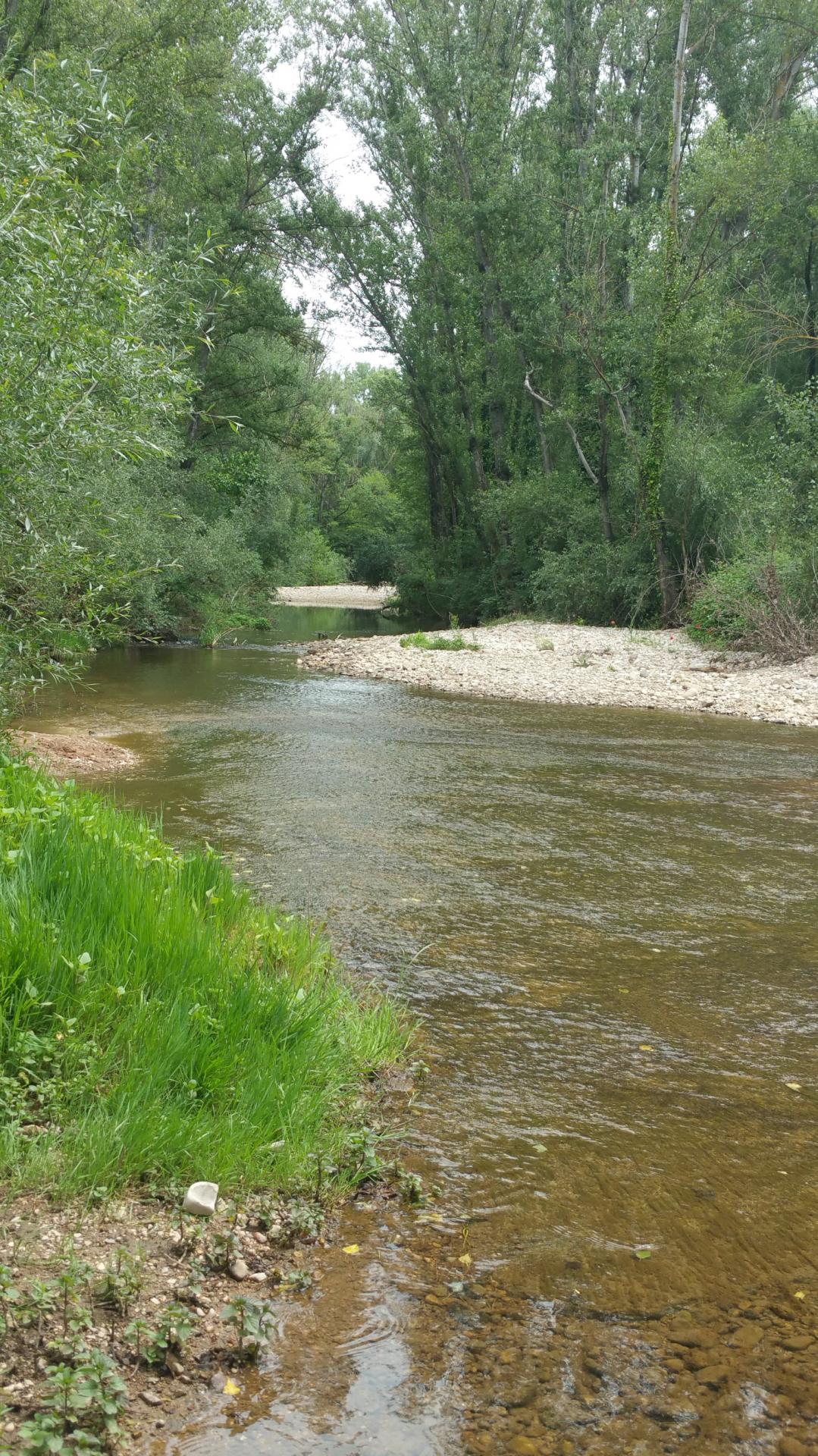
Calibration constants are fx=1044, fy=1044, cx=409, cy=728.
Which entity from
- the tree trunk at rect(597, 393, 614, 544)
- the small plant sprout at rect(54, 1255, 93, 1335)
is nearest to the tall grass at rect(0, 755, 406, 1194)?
the small plant sprout at rect(54, 1255, 93, 1335)

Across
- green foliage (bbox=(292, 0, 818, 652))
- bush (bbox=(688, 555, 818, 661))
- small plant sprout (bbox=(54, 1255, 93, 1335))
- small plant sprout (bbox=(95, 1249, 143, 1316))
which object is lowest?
small plant sprout (bbox=(95, 1249, 143, 1316))

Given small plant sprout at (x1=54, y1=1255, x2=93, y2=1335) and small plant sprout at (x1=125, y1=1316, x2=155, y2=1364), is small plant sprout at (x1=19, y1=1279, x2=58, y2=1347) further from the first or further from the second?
small plant sprout at (x1=125, y1=1316, x2=155, y2=1364)

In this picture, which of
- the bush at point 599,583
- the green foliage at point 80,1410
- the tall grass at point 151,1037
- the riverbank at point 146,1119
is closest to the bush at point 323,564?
the bush at point 599,583

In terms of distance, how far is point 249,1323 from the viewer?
2996 millimetres

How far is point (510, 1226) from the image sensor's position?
380 cm

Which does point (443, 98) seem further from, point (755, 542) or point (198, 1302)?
point (198, 1302)

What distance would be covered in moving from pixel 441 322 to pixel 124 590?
18889 millimetres

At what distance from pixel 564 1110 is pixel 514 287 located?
3222 centimetres

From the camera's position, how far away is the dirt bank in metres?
11.5

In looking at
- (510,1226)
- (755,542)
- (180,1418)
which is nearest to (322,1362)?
(180,1418)

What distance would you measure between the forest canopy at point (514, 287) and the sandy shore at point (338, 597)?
54.3 ft

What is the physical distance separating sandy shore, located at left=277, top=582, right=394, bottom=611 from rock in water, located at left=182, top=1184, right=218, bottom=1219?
51.9 m

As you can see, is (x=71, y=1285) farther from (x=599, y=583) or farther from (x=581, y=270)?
(x=581, y=270)

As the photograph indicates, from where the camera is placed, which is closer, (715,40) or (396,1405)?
(396,1405)
